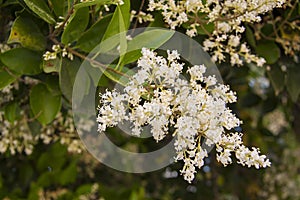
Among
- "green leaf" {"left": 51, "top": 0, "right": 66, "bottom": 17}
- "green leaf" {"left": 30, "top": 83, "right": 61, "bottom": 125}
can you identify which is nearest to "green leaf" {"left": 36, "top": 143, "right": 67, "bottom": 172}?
"green leaf" {"left": 30, "top": 83, "right": 61, "bottom": 125}

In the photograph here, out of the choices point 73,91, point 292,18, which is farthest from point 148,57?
point 292,18

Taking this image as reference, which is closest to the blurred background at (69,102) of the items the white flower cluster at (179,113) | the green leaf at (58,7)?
the green leaf at (58,7)

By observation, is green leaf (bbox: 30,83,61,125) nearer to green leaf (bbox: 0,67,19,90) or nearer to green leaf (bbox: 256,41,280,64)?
green leaf (bbox: 0,67,19,90)

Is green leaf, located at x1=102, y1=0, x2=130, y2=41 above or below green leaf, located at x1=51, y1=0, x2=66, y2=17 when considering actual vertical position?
above

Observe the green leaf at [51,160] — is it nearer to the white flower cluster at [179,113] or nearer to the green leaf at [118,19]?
the green leaf at [118,19]

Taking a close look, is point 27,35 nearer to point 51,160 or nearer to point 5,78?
point 5,78
